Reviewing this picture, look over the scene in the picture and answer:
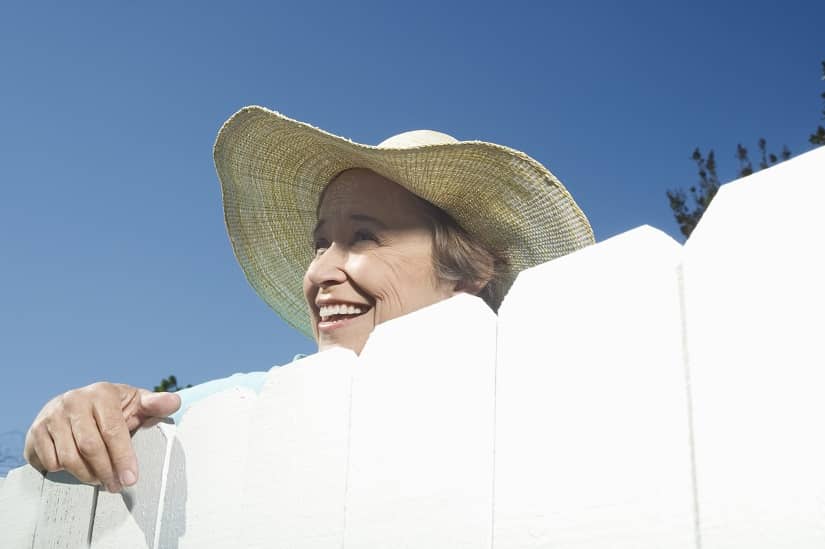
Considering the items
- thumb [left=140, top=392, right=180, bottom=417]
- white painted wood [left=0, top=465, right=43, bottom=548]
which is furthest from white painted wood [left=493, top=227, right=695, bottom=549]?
white painted wood [left=0, top=465, right=43, bottom=548]

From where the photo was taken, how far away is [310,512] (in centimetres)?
135

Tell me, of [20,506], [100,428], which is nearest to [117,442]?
[100,428]

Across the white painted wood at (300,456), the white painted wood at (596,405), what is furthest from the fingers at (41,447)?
the white painted wood at (596,405)

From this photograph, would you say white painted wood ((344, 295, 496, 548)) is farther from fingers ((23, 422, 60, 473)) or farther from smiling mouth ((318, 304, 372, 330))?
smiling mouth ((318, 304, 372, 330))

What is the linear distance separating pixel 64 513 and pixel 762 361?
145 centimetres

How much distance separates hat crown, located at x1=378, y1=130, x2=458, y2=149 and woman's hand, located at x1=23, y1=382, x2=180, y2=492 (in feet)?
3.66

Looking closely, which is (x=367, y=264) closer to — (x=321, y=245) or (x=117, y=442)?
(x=321, y=245)

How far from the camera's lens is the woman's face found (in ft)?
8.14

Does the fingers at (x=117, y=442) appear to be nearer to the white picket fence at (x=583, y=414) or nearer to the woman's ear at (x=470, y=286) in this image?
the white picket fence at (x=583, y=414)

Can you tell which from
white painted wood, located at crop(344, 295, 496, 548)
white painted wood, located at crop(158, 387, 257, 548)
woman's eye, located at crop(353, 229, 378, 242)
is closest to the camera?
white painted wood, located at crop(344, 295, 496, 548)

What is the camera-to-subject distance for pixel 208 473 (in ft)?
5.08

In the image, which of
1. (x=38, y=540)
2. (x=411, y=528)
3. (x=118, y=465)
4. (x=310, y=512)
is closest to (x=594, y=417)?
(x=411, y=528)

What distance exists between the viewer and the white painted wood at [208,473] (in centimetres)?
150

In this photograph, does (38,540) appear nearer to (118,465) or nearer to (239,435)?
(118,465)
